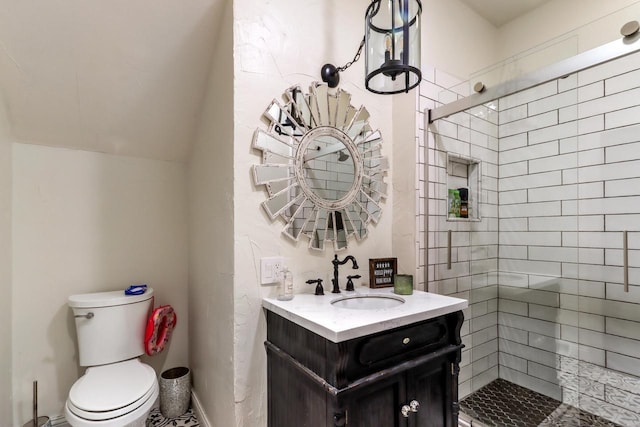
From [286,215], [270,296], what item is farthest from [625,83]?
[270,296]

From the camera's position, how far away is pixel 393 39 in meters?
1.24

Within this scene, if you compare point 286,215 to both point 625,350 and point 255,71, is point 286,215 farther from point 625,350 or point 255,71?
point 625,350

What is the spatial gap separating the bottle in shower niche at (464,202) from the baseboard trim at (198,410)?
1.95 metres

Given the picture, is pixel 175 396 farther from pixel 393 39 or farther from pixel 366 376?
pixel 393 39

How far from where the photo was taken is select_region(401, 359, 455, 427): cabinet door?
3.94 ft

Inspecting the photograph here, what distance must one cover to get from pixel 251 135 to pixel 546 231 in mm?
1883

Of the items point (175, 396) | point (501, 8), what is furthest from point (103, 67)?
point (501, 8)

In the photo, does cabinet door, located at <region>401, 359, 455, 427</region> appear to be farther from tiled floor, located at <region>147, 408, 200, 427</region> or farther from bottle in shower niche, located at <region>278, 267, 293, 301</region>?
tiled floor, located at <region>147, 408, 200, 427</region>

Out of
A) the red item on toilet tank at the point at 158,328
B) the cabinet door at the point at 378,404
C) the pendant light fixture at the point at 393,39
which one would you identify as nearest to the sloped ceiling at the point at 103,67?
the pendant light fixture at the point at 393,39

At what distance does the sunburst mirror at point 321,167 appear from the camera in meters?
1.45

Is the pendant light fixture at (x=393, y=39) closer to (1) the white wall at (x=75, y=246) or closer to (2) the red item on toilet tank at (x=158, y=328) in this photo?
(1) the white wall at (x=75, y=246)

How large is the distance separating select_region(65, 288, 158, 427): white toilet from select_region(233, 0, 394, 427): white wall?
1.74ft

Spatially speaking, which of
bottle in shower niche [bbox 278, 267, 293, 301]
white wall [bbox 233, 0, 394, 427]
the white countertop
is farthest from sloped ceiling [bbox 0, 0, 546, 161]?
the white countertop

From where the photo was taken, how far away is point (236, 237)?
1348mm
